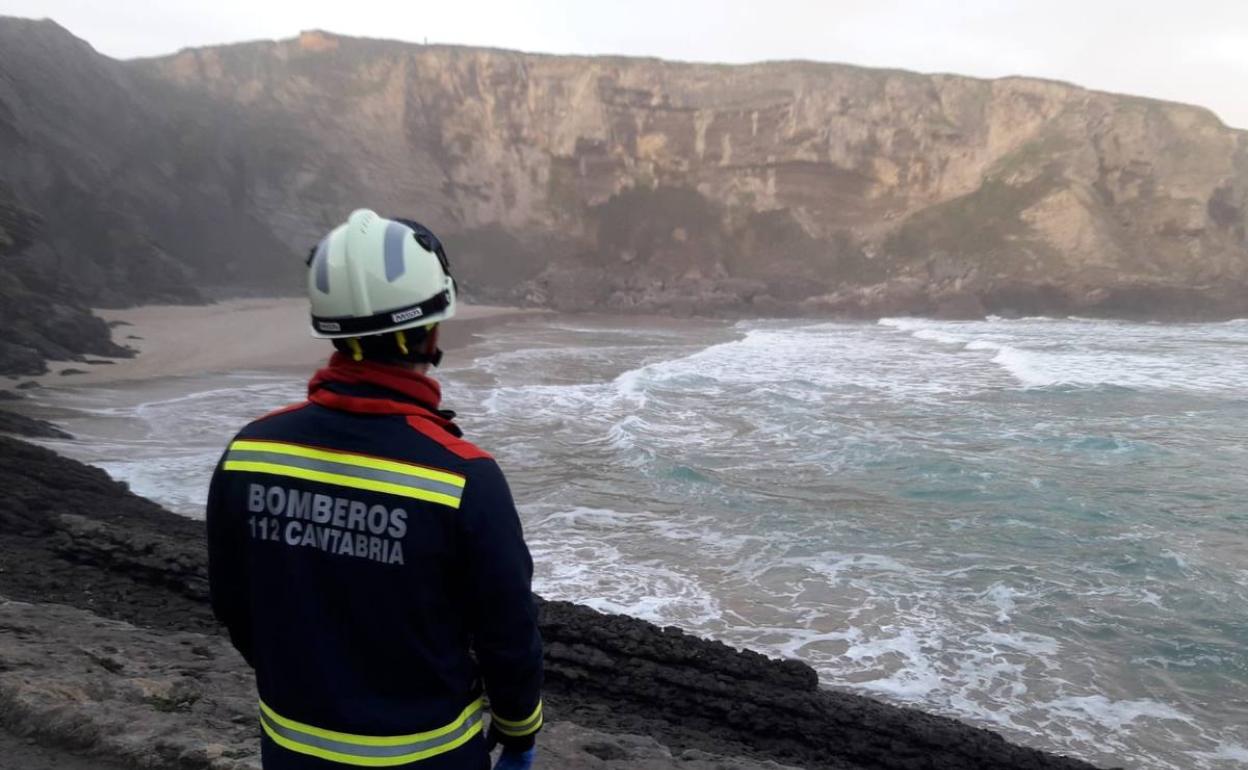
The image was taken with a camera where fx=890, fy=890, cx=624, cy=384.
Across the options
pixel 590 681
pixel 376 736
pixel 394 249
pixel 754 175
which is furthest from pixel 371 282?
pixel 754 175

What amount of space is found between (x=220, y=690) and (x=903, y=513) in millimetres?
7250

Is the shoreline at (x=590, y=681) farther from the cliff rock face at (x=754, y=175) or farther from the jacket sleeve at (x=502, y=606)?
the cliff rock face at (x=754, y=175)

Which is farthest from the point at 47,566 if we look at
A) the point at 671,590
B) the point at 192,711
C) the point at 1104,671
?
the point at 1104,671

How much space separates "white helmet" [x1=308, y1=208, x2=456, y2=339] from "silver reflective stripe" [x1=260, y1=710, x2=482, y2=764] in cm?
68

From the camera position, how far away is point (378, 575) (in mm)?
1450

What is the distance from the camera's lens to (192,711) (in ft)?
10.9

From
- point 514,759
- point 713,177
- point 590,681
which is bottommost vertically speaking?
point 590,681

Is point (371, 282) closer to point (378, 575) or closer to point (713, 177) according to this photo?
point (378, 575)

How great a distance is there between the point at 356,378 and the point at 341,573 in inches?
12.9

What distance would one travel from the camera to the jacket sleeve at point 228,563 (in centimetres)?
158

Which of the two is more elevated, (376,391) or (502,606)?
(376,391)

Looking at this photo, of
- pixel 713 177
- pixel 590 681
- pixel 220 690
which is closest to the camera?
pixel 220 690

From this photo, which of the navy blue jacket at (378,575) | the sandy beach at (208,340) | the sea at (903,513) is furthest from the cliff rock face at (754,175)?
the navy blue jacket at (378,575)

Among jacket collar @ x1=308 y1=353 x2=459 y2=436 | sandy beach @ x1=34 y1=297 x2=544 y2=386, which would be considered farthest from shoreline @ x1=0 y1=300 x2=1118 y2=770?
sandy beach @ x1=34 y1=297 x2=544 y2=386
